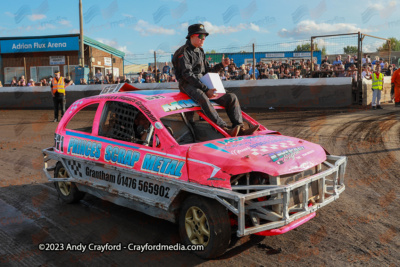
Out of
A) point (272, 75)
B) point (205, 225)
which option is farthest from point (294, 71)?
point (205, 225)

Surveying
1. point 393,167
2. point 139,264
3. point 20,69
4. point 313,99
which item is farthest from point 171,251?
point 20,69

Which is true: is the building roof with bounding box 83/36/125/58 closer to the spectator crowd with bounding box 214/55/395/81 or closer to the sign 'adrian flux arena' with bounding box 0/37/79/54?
the sign 'adrian flux arena' with bounding box 0/37/79/54

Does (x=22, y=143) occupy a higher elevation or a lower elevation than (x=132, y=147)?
lower

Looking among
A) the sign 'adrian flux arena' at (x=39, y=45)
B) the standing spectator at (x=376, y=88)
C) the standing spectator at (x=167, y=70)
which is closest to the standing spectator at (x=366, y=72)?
the standing spectator at (x=376, y=88)

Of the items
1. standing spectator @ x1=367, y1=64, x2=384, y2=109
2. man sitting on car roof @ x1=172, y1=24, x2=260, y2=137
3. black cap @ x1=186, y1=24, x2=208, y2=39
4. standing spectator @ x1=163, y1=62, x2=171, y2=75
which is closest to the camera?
man sitting on car roof @ x1=172, y1=24, x2=260, y2=137

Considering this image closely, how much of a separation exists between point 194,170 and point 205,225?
1.85 feet

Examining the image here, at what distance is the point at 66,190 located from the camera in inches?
227

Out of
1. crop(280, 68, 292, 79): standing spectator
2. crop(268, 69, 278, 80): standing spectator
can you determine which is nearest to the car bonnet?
crop(280, 68, 292, 79): standing spectator

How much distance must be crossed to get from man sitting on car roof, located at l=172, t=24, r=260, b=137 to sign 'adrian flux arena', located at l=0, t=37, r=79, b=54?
28.9 meters

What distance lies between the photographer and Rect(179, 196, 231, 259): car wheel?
11.8 feet

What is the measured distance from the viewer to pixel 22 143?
11047 mm

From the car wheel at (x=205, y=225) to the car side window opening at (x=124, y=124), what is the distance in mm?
1042

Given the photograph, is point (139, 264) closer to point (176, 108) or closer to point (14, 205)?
point (176, 108)

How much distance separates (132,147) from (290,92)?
41.5 feet
